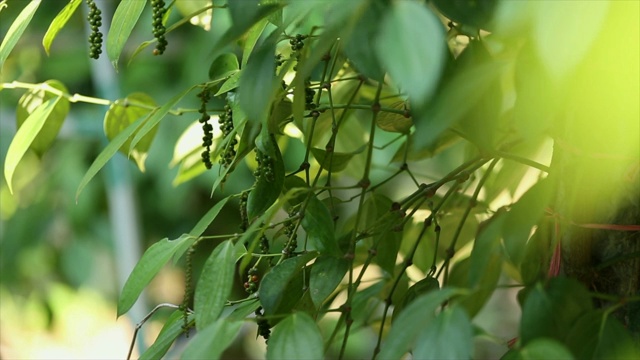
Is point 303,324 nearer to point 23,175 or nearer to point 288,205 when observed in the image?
point 288,205

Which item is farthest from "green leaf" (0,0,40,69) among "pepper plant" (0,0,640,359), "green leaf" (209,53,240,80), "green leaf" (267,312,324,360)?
"green leaf" (267,312,324,360)

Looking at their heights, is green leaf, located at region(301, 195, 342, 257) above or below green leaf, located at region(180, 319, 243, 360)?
below

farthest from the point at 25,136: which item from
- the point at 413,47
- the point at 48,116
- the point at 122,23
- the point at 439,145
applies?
the point at 413,47

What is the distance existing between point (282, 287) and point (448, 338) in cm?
12

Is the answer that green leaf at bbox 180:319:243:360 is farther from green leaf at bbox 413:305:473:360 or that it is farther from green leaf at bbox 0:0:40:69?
green leaf at bbox 0:0:40:69

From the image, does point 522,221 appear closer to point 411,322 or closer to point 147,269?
point 411,322

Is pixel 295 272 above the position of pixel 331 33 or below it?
below

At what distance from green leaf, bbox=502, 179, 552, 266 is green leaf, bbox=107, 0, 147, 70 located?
0.21 metres

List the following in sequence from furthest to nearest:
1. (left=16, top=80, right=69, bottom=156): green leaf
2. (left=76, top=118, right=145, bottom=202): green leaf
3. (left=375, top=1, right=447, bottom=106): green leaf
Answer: (left=16, top=80, right=69, bottom=156): green leaf
(left=76, top=118, right=145, bottom=202): green leaf
(left=375, top=1, right=447, bottom=106): green leaf

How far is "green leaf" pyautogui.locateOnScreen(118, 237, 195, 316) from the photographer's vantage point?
1.37 ft

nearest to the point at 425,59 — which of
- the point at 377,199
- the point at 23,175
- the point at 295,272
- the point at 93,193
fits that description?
the point at 295,272

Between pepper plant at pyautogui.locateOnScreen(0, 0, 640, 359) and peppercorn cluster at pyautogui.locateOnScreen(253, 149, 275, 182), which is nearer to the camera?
pepper plant at pyautogui.locateOnScreen(0, 0, 640, 359)

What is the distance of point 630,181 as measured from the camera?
488mm

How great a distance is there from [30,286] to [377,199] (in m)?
1.56
